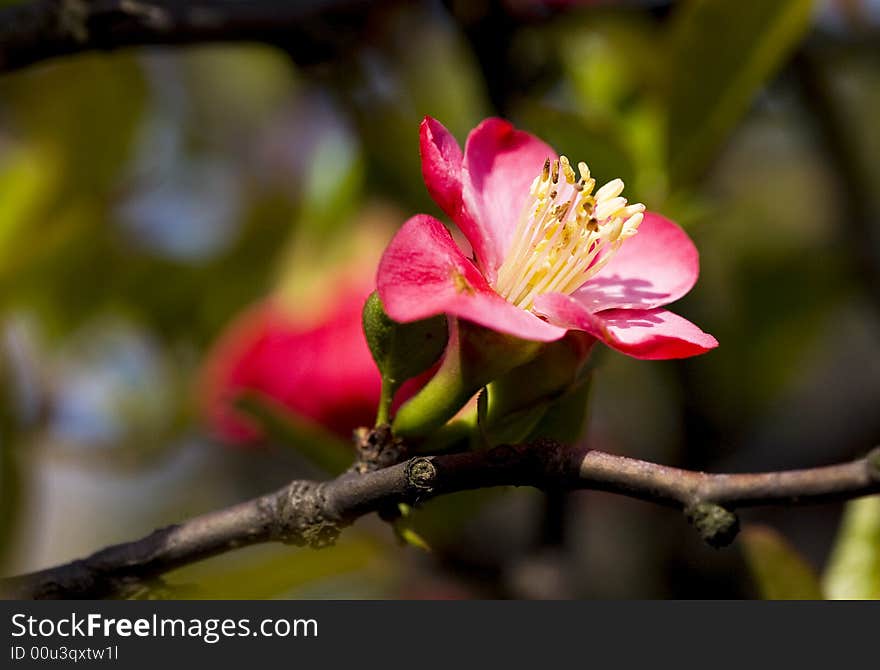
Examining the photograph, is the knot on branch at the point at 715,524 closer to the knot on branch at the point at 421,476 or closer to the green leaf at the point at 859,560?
the knot on branch at the point at 421,476

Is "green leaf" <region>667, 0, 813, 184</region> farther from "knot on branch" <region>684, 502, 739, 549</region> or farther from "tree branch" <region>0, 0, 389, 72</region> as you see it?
"knot on branch" <region>684, 502, 739, 549</region>

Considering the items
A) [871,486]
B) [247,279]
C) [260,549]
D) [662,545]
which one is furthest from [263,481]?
[871,486]

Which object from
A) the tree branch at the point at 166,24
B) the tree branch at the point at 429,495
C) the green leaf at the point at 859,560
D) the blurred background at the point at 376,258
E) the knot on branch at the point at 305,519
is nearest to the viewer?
the tree branch at the point at 429,495

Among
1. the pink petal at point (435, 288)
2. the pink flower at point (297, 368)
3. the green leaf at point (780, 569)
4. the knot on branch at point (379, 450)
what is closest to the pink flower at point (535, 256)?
the pink petal at point (435, 288)

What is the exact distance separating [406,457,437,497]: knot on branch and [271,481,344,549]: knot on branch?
0.27 ft

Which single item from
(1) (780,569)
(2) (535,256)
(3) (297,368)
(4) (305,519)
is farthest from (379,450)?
(3) (297,368)

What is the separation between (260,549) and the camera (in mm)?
1804

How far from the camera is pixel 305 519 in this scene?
68cm

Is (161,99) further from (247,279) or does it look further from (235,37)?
(235,37)

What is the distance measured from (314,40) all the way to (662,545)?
0.95 metres

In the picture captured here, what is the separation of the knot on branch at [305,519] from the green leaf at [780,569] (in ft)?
1.53

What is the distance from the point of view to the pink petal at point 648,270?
2.50 feet

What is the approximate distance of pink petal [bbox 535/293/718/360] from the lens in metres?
0.65

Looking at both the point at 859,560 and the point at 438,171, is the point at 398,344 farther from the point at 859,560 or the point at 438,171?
the point at 859,560
